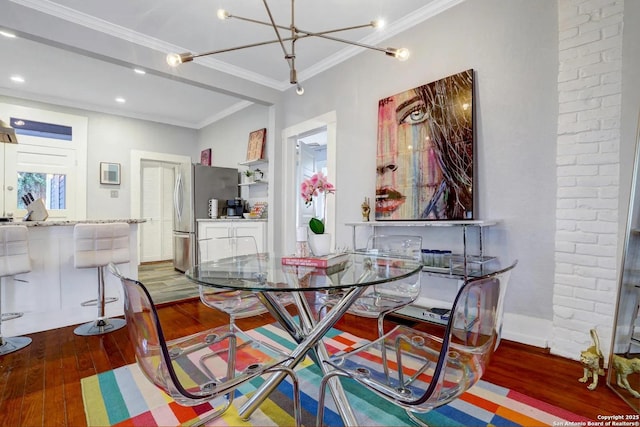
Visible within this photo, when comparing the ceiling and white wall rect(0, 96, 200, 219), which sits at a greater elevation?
→ the ceiling

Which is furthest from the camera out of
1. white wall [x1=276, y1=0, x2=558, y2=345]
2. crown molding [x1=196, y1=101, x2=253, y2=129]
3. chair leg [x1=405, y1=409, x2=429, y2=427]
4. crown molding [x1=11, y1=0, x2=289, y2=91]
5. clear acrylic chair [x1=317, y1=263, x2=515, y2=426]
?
crown molding [x1=196, y1=101, x2=253, y2=129]

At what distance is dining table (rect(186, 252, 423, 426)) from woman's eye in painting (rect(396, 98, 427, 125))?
1.55m

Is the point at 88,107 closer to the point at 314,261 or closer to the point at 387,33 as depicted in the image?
the point at 387,33

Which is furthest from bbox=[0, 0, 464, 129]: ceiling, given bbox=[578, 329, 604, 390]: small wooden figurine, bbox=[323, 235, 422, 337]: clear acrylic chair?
bbox=[578, 329, 604, 390]: small wooden figurine

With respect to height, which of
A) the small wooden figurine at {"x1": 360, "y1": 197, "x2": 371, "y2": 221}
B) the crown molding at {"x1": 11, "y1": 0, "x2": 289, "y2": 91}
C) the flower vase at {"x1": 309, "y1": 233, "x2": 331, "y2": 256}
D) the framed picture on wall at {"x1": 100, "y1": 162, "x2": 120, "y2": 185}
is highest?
the crown molding at {"x1": 11, "y1": 0, "x2": 289, "y2": 91}

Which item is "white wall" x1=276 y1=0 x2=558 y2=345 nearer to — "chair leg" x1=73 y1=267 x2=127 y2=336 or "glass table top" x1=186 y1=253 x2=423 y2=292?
"glass table top" x1=186 y1=253 x2=423 y2=292

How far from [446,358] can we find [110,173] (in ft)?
20.4

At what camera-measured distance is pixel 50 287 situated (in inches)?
110

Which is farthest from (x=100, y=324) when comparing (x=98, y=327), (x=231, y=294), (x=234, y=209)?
(x=234, y=209)

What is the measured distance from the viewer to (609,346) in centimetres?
195

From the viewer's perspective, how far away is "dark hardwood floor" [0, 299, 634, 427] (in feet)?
5.20

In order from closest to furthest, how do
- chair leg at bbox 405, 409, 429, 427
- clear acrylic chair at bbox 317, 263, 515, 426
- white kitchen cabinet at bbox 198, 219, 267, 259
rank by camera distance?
clear acrylic chair at bbox 317, 263, 515, 426 < chair leg at bbox 405, 409, 429, 427 < white kitchen cabinet at bbox 198, 219, 267, 259

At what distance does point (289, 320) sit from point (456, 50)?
8.56ft

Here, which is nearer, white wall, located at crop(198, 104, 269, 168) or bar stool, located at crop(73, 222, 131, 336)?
bar stool, located at crop(73, 222, 131, 336)
